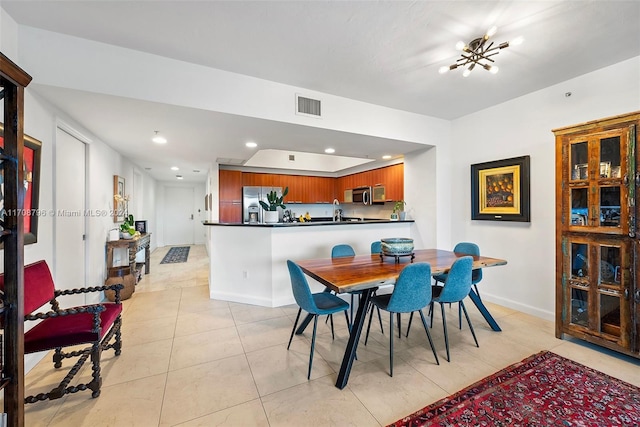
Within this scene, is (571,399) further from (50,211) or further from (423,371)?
(50,211)

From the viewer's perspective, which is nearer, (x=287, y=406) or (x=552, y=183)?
(x=287, y=406)

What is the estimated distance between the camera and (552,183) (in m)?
3.02

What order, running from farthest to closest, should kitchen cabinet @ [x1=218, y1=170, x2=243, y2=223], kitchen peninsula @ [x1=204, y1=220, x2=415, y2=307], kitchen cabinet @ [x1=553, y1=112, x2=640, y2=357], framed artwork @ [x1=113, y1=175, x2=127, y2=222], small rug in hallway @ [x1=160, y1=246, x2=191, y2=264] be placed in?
small rug in hallway @ [x1=160, y1=246, x2=191, y2=264]
kitchen cabinet @ [x1=218, y1=170, x2=243, y2=223]
framed artwork @ [x1=113, y1=175, x2=127, y2=222]
kitchen peninsula @ [x1=204, y1=220, x2=415, y2=307]
kitchen cabinet @ [x1=553, y1=112, x2=640, y2=357]

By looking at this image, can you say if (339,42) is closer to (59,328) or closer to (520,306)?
(59,328)

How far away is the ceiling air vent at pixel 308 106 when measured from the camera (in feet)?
9.94

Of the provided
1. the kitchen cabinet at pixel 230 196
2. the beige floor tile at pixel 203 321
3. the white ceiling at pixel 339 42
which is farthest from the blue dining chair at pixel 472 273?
the kitchen cabinet at pixel 230 196

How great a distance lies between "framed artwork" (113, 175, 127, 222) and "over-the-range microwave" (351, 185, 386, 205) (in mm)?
4732

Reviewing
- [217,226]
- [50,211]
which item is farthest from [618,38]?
[50,211]

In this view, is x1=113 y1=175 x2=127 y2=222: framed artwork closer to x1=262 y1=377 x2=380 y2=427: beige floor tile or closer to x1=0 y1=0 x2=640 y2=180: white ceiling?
x1=0 y1=0 x2=640 y2=180: white ceiling

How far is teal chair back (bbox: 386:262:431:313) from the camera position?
2045mm

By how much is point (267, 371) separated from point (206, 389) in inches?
18.0

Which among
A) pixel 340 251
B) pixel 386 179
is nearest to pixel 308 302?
pixel 340 251

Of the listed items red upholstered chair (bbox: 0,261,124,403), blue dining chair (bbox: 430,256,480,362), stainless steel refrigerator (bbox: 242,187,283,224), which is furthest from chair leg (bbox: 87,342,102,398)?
stainless steel refrigerator (bbox: 242,187,283,224)

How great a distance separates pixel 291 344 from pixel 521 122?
380cm
